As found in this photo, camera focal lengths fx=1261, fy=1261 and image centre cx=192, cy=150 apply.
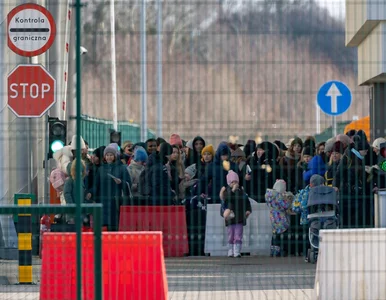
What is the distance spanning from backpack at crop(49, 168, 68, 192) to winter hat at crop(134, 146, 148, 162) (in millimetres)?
1642

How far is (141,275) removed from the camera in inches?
413

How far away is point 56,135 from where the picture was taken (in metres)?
16.8

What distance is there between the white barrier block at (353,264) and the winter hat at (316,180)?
3.46 metres

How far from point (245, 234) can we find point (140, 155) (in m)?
1.80

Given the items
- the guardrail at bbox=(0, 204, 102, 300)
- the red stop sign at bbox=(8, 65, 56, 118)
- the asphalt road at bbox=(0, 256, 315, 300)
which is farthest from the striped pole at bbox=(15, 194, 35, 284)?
the guardrail at bbox=(0, 204, 102, 300)

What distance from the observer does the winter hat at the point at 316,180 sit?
571 inches

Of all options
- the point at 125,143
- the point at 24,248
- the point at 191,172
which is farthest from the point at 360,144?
the point at 125,143

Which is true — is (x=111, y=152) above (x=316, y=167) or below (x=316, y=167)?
above

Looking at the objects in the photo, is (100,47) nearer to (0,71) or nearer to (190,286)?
(190,286)

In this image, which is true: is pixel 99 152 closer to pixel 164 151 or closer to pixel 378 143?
pixel 164 151

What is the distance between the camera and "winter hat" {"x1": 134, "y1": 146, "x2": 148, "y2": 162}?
1708cm

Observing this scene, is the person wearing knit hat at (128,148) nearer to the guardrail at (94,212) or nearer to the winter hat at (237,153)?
the winter hat at (237,153)

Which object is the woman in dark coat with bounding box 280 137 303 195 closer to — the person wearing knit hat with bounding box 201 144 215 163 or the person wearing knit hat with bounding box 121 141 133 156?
the person wearing knit hat with bounding box 201 144 215 163

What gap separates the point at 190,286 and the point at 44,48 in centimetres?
305
